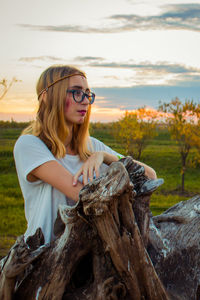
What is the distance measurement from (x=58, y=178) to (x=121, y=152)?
1386cm

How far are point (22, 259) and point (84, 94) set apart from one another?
1414 mm

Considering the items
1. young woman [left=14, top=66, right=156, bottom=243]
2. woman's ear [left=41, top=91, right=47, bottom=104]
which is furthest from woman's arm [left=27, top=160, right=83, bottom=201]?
woman's ear [left=41, top=91, right=47, bottom=104]

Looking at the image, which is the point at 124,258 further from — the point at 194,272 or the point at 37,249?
the point at 194,272

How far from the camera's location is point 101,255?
7.34 feet

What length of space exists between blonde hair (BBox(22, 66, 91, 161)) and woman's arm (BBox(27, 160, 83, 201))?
0.86ft

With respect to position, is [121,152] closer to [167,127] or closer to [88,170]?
[167,127]

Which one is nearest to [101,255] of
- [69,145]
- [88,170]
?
[88,170]

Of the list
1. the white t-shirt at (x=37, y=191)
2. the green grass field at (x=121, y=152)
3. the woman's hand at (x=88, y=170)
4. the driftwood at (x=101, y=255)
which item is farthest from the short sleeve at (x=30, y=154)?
the green grass field at (x=121, y=152)

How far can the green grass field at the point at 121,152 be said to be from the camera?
27.2 ft

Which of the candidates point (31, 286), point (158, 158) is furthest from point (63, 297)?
point (158, 158)

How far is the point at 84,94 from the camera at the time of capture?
9.61 feet

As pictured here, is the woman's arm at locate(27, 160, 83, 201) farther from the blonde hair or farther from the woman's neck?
the woman's neck

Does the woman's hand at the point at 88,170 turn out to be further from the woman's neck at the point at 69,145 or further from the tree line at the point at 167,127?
the tree line at the point at 167,127

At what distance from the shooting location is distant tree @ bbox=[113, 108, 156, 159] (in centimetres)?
1382
